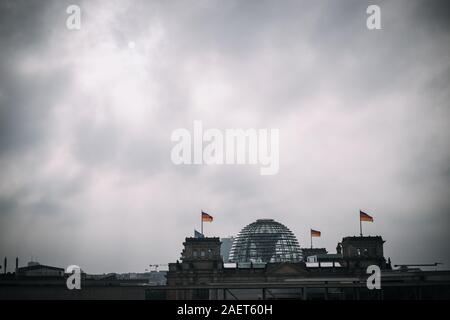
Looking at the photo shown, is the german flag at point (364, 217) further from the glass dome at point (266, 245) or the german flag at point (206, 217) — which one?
the glass dome at point (266, 245)

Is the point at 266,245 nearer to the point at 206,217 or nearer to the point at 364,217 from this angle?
the point at 206,217

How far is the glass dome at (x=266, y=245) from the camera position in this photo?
137 meters

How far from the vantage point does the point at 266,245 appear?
452 feet

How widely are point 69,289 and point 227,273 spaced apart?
128 ft

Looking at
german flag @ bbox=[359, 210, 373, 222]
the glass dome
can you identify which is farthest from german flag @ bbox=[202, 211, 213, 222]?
the glass dome

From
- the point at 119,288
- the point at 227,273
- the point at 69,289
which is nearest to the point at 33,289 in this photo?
the point at 69,289

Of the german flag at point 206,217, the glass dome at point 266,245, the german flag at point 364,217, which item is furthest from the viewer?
the glass dome at point 266,245

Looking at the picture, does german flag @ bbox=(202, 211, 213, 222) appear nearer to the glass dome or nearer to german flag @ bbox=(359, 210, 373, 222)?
german flag @ bbox=(359, 210, 373, 222)

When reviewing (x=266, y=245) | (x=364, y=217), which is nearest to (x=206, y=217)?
(x=364, y=217)

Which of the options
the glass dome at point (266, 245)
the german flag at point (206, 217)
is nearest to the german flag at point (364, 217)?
the german flag at point (206, 217)

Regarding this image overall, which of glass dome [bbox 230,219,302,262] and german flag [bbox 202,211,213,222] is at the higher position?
german flag [bbox 202,211,213,222]

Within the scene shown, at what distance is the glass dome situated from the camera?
137m

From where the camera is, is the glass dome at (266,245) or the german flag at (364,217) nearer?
the german flag at (364,217)
